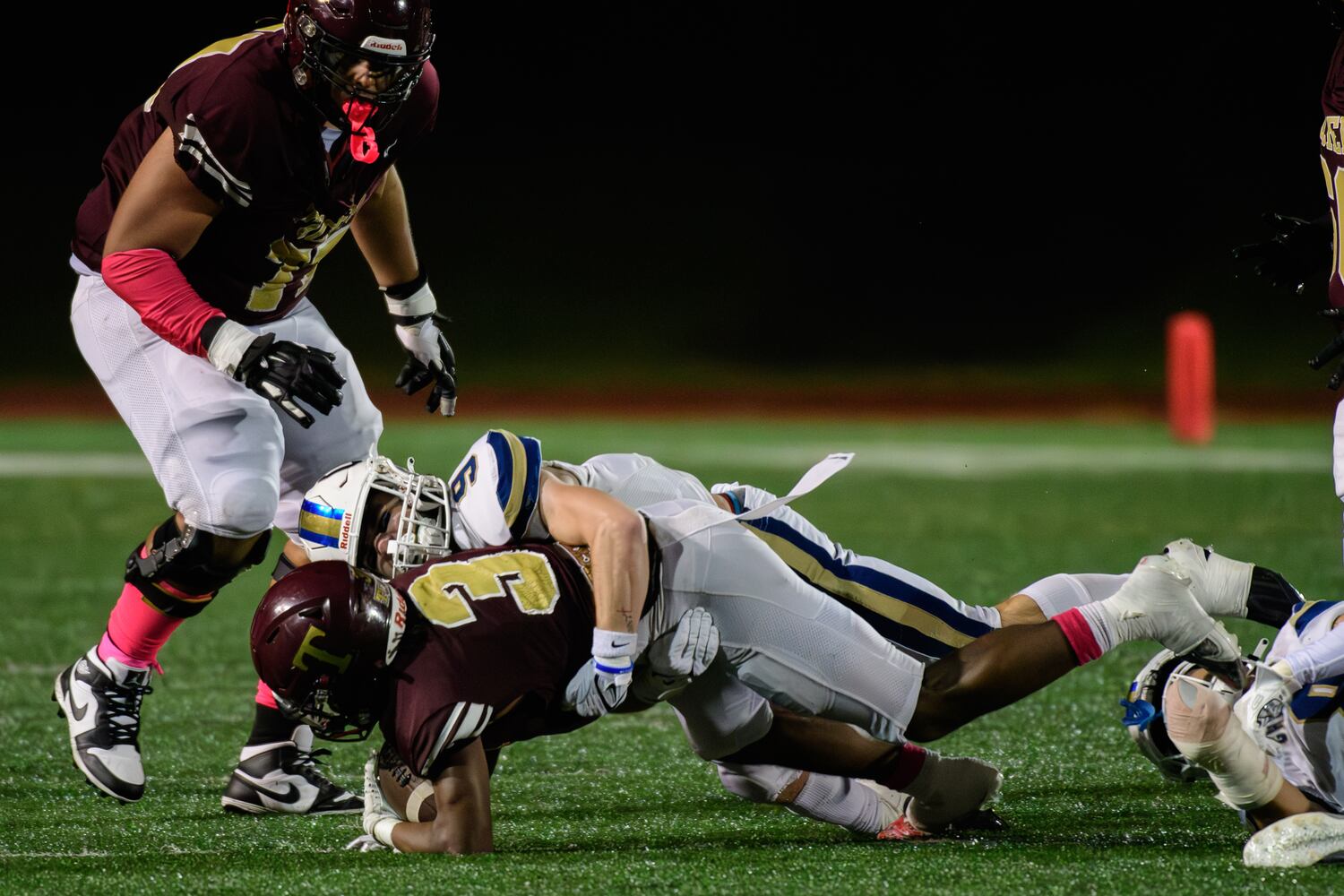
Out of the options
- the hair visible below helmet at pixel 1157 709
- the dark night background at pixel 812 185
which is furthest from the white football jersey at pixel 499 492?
the dark night background at pixel 812 185

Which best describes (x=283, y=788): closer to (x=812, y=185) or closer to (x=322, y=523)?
(x=322, y=523)

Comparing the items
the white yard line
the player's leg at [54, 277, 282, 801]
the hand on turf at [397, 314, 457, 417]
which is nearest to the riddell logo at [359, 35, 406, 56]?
the player's leg at [54, 277, 282, 801]

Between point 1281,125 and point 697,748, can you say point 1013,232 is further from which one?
point 697,748

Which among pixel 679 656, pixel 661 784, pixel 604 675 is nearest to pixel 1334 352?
pixel 679 656

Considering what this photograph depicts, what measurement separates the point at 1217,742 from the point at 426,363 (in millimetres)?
2040

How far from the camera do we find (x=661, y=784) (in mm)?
3205

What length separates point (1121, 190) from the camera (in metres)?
15.9

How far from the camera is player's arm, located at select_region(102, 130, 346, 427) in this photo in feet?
9.41

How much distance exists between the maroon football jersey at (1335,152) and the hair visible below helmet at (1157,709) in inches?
27.7

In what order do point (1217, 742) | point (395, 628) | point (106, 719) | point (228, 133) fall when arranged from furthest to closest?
point (106, 719)
point (228, 133)
point (395, 628)
point (1217, 742)

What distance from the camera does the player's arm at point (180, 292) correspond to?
2867mm

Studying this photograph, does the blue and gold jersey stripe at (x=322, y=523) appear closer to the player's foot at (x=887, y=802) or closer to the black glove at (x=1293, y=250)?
the player's foot at (x=887, y=802)

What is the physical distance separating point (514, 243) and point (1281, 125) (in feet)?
25.1

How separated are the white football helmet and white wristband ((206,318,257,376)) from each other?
0.34 meters
